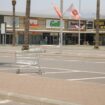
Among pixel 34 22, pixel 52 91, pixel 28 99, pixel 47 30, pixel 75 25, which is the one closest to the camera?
pixel 28 99

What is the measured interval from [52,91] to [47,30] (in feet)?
268

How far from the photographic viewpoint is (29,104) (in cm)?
1231

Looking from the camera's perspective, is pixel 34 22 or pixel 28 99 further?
pixel 34 22

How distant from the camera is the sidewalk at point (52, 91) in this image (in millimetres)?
11922

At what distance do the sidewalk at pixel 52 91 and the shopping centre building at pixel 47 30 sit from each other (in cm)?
7051

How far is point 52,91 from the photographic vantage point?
13.6 m

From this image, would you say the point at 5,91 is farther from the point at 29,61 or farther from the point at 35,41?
the point at 35,41

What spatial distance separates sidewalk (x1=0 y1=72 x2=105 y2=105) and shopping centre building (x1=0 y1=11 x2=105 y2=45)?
231 ft

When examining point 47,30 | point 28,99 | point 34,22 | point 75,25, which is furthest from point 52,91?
point 75,25

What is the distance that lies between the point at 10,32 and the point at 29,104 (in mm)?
78464

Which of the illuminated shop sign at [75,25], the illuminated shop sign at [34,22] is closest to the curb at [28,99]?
the illuminated shop sign at [34,22]

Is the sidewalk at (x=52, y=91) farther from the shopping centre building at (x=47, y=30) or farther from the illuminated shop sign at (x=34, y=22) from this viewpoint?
the illuminated shop sign at (x=34, y=22)

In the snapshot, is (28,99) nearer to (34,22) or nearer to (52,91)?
(52,91)

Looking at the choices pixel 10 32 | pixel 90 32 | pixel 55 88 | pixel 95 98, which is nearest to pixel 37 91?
pixel 55 88
